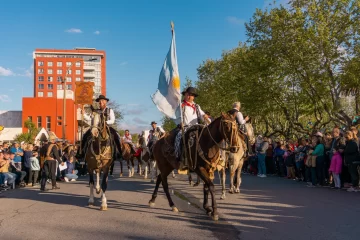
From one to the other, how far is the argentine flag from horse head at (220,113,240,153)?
179cm

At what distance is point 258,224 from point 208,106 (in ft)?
145

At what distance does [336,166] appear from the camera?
14.9 meters

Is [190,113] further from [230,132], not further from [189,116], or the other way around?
[230,132]

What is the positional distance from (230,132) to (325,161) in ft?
29.6

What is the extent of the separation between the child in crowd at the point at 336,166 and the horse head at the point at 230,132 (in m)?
7.79

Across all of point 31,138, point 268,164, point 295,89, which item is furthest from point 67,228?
point 31,138

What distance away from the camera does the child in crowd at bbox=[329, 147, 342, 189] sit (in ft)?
48.6

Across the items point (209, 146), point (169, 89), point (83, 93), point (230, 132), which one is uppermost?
point (83, 93)

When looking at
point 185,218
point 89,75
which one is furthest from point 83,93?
point 89,75

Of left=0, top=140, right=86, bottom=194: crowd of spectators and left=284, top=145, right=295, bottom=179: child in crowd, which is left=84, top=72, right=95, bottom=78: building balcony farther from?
left=284, top=145, right=295, bottom=179: child in crowd

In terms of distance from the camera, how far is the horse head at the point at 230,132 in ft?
27.7

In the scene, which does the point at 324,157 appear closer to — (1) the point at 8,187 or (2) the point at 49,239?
(2) the point at 49,239

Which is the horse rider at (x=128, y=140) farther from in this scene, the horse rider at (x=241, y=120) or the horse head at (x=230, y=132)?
the horse head at (x=230, y=132)

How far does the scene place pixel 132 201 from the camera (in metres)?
11.5
